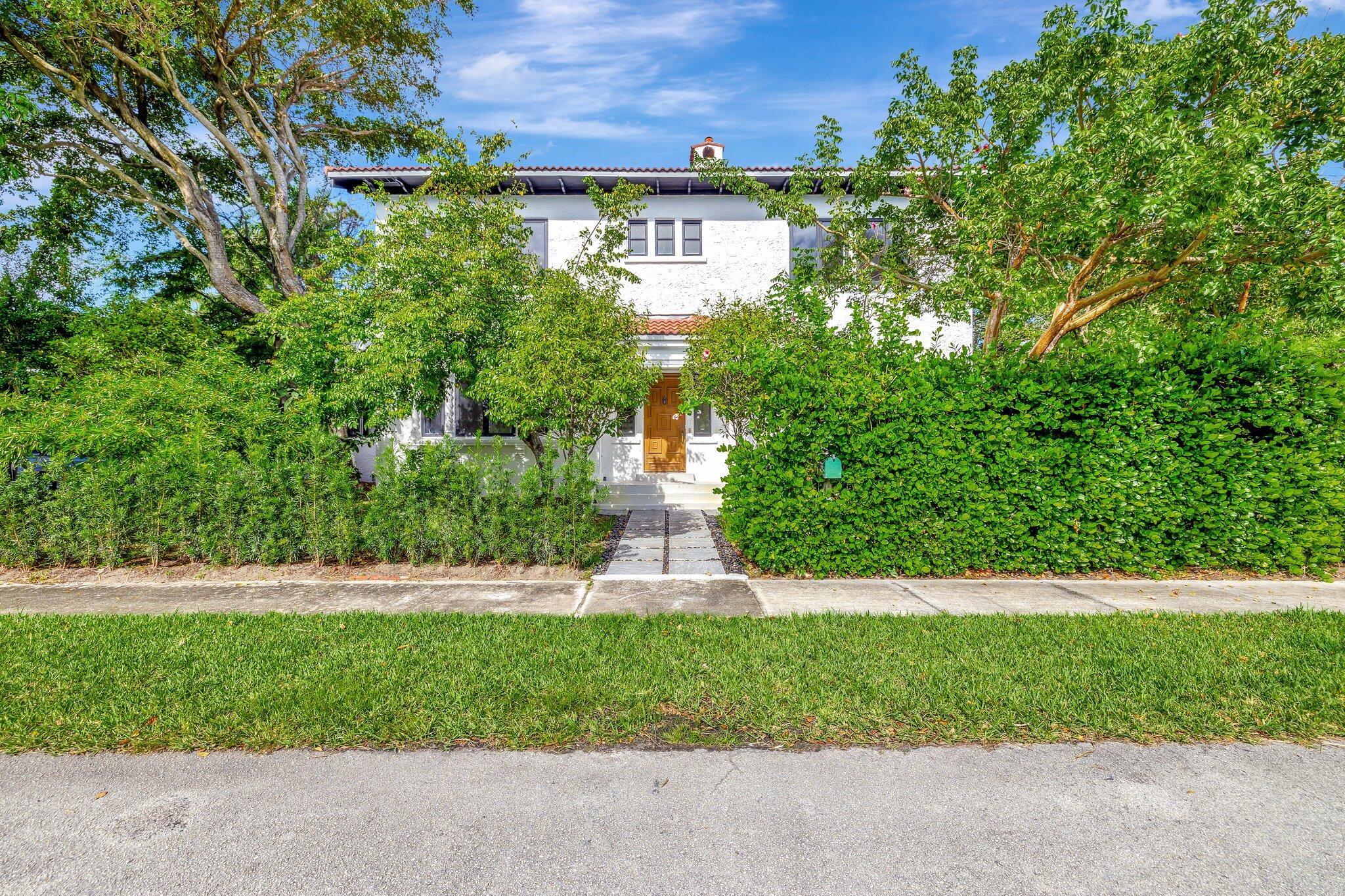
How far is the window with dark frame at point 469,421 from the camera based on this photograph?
520 inches

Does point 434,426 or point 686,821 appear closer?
point 686,821

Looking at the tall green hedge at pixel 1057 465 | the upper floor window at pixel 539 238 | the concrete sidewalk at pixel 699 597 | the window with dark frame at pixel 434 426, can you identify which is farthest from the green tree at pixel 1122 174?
the window with dark frame at pixel 434 426

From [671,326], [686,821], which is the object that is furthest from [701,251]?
[686,821]

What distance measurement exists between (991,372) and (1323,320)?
11.4ft

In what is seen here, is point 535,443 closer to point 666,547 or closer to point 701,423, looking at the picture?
point 666,547

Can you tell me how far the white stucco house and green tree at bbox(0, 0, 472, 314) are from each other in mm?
1616

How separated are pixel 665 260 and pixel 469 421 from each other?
5792mm

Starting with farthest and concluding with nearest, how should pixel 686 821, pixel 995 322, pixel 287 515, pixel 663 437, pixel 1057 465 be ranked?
pixel 663 437 → pixel 995 322 → pixel 287 515 → pixel 1057 465 → pixel 686 821

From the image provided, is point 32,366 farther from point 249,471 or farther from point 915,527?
point 915,527

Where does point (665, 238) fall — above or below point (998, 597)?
above

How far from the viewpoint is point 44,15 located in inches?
418

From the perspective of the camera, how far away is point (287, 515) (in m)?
6.64

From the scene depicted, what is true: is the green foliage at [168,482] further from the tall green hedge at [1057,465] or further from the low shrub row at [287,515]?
the tall green hedge at [1057,465]

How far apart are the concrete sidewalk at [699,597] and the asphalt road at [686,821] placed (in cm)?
226
